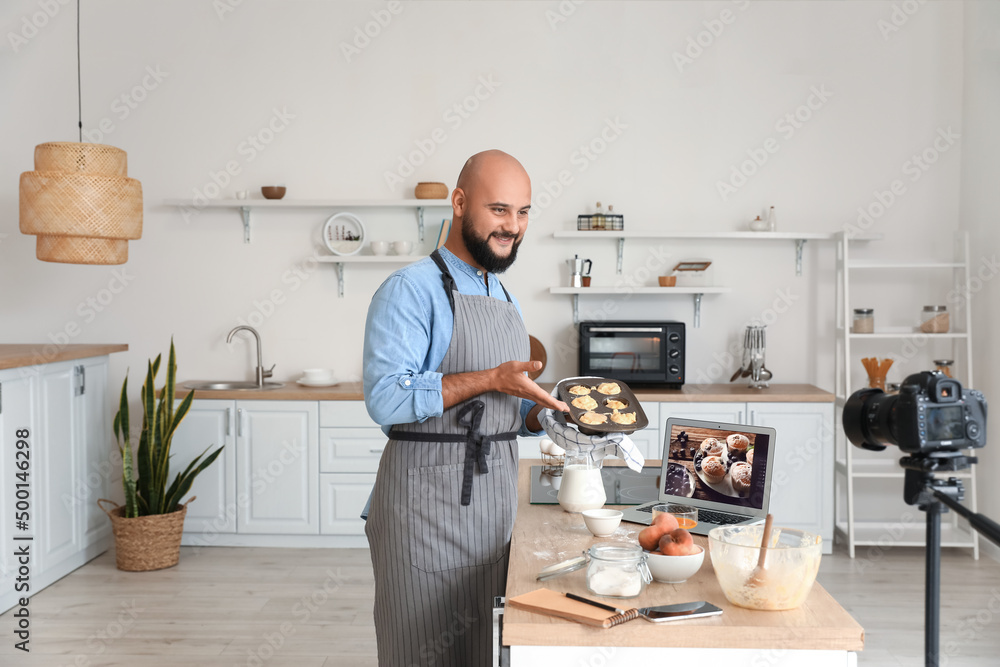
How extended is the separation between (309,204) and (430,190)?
691mm

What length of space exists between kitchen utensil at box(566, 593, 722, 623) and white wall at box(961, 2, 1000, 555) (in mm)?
3540

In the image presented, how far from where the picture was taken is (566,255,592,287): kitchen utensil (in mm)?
4598

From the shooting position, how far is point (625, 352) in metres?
4.44

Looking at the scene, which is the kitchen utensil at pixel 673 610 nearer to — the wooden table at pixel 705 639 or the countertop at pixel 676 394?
the wooden table at pixel 705 639

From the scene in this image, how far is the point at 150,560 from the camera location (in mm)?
4008

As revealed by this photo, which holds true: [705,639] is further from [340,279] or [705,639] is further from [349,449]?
[340,279]

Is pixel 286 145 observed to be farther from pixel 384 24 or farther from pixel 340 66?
pixel 384 24

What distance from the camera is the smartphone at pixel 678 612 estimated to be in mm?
1300

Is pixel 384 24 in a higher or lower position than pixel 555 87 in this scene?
higher

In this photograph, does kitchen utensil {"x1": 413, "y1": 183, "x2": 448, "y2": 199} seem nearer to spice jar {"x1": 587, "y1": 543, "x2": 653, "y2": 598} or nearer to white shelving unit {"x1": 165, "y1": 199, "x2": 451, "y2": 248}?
white shelving unit {"x1": 165, "y1": 199, "x2": 451, "y2": 248}

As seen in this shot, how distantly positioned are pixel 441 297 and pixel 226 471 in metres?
2.92

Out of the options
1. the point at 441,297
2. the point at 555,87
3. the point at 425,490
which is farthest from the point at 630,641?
the point at 555,87

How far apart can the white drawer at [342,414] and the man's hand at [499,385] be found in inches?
102

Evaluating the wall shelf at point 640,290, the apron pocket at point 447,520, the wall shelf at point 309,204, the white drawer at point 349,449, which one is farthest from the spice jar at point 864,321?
the apron pocket at point 447,520
